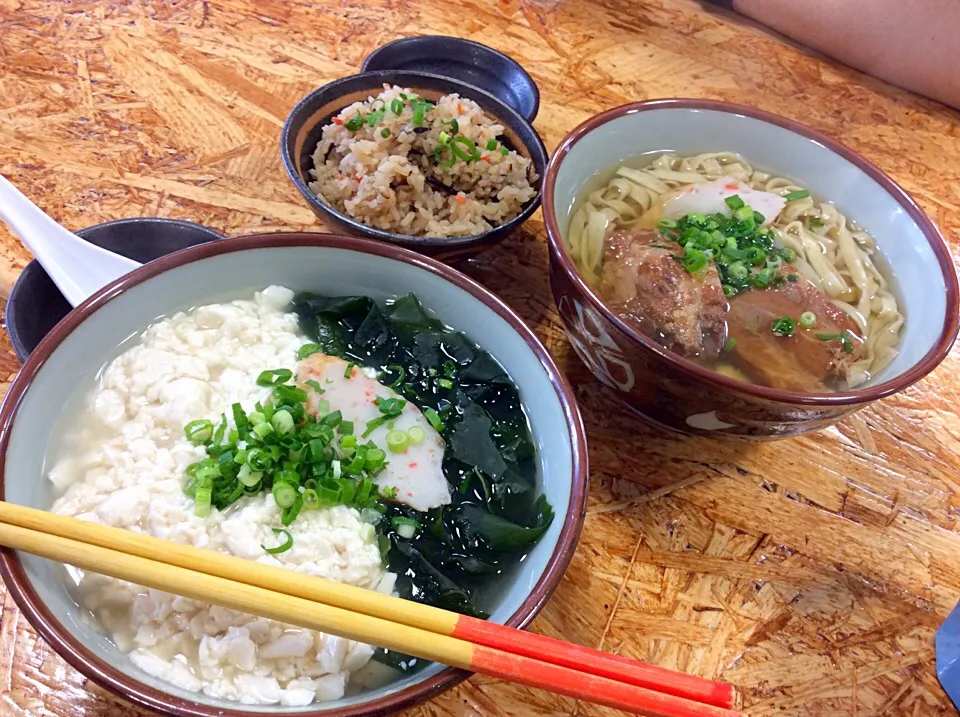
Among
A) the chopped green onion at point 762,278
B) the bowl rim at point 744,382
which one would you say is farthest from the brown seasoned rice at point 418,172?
the chopped green onion at point 762,278

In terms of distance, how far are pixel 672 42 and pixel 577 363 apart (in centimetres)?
166

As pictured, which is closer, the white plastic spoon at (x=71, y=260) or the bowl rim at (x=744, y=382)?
the bowl rim at (x=744, y=382)

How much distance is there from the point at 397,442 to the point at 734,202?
107cm

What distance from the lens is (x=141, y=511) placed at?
1.11 meters

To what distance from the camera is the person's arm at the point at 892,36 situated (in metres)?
2.51

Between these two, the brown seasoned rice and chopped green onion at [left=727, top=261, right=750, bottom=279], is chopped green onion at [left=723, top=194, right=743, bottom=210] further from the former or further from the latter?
the brown seasoned rice

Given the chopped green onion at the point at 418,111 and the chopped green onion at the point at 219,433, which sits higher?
the chopped green onion at the point at 418,111

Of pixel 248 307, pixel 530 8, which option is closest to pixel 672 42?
pixel 530 8

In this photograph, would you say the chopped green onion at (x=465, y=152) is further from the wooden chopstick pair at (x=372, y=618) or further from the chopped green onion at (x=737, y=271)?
the wooden chopstick pair at (x=372, y=618)

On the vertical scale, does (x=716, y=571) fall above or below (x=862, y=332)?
below

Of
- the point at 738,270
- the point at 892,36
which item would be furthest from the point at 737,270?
the point at 892,36

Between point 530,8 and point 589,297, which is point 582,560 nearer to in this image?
point 589,297

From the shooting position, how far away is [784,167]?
185 centimetres

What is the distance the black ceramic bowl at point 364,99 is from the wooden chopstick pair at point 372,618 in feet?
2.68
